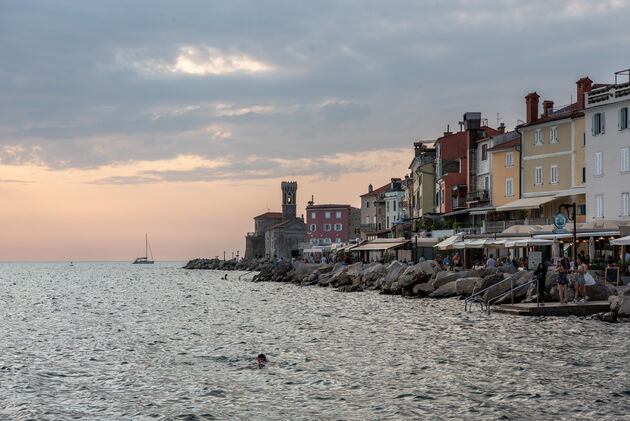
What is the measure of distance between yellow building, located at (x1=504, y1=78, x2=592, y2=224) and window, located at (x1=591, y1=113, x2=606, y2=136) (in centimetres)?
364

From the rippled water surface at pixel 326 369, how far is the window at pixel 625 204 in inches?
787

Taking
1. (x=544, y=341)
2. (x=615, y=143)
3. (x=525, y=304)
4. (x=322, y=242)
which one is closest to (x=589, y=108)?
(x=615, y=143)

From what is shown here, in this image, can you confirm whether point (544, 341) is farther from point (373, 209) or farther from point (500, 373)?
point (373, 209)

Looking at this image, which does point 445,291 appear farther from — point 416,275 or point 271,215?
point 271,215

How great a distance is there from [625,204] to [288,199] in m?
113

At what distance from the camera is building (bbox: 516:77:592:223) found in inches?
2023

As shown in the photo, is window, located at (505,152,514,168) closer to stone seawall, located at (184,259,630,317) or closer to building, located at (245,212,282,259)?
stone seawall, located at (184,259,630,317)

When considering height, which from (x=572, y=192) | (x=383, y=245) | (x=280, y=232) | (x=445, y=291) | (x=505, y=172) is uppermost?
(x=505, y=172)

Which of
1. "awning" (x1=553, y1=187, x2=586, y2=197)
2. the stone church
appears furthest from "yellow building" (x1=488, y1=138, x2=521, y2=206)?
the stone church

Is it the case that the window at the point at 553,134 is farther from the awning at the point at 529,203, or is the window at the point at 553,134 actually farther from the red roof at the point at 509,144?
the awning at the point at 529,203

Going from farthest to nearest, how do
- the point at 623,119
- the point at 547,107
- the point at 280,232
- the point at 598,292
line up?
the point at 280,232
the point at 547,107
the point at 623,119
the point at 598,292

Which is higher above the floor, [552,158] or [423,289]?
[552,158]

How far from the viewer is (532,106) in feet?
190

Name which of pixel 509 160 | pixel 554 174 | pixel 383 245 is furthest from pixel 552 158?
pixel 383 245
